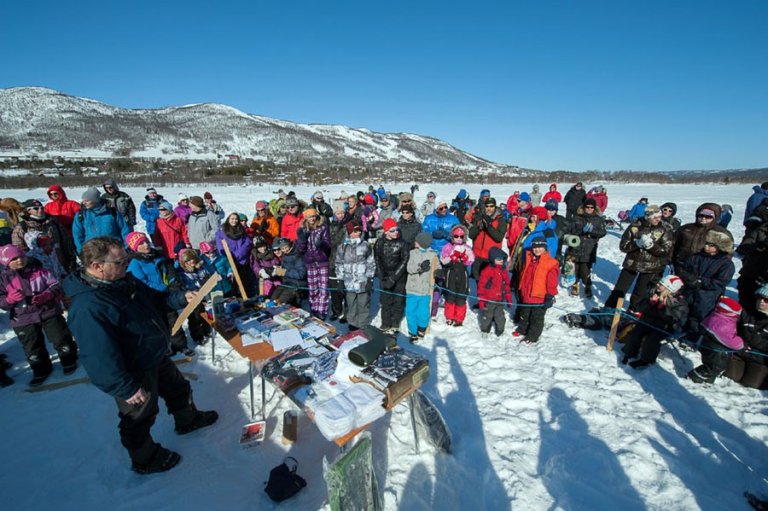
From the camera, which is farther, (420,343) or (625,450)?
(420,343)

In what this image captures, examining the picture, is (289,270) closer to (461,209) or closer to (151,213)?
(151,213)

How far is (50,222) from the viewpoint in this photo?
591 cm

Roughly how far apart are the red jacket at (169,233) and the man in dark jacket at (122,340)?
3869 mm

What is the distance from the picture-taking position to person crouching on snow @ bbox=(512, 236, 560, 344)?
492cm

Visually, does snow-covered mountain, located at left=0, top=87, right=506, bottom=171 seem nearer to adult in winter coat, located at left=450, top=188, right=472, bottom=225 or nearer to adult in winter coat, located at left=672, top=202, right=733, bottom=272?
adult in winter coat, located at left=450, top=188, right=472, bottom=225

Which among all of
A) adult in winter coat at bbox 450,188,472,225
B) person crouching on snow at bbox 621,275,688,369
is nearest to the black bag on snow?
person crouching on snow at bbox 621,275,688,369

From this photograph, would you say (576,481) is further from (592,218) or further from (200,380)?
(592,218)

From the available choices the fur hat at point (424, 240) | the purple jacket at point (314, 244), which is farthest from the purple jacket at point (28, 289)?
the fur hat at point (424, 240)

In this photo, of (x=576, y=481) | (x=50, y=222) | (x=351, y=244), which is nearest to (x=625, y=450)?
(x=576, y=481)

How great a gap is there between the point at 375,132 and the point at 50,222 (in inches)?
6370

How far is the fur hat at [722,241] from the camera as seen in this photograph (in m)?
4.30

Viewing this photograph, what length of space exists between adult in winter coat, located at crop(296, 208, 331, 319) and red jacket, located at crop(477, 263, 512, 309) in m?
2.71

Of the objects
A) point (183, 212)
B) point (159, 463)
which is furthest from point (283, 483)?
point (183, 212)

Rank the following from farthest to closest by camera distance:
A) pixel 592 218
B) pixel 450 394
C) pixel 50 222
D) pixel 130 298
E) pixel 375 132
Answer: pixel 375 132 → pixel 592 218 → pixel 50 222 → pixel 450 394 → pixel 130 298
